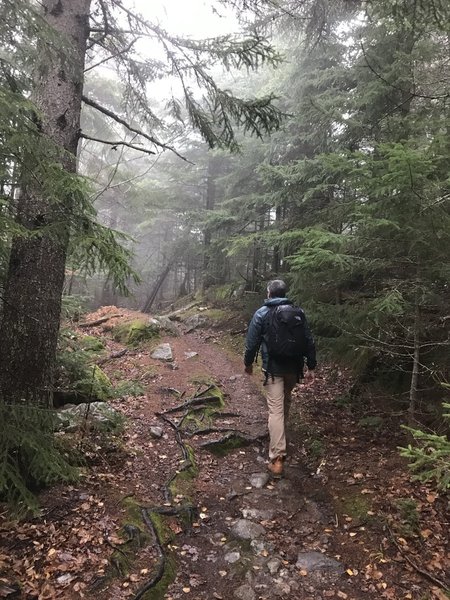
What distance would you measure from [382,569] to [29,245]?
5.30m

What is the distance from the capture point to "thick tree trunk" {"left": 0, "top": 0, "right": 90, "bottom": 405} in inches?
197

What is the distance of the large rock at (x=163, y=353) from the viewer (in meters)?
12.1

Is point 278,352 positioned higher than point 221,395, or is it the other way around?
point 278,352

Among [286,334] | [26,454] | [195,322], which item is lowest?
[26,454]

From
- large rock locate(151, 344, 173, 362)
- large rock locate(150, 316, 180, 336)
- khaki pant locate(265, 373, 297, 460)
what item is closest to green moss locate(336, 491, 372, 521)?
khaki pant locate(265, 373, 297, 460)

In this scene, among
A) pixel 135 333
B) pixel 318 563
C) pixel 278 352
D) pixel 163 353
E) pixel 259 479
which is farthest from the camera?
pixel 135 333

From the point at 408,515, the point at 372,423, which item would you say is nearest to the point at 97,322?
the point at 372,423

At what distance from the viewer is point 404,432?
5973mm

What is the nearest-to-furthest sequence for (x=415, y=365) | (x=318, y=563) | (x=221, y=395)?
(x=318, y=563), (x=415, y=365), (x=221, y=395)

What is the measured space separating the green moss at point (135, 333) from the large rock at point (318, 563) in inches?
415

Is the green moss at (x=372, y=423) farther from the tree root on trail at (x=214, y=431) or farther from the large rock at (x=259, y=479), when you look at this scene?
the tree root on trail at (x=214, y=431)

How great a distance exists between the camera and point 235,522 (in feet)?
15.3

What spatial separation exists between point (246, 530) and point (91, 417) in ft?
9.45

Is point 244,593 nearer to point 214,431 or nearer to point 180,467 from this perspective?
point 180,467
